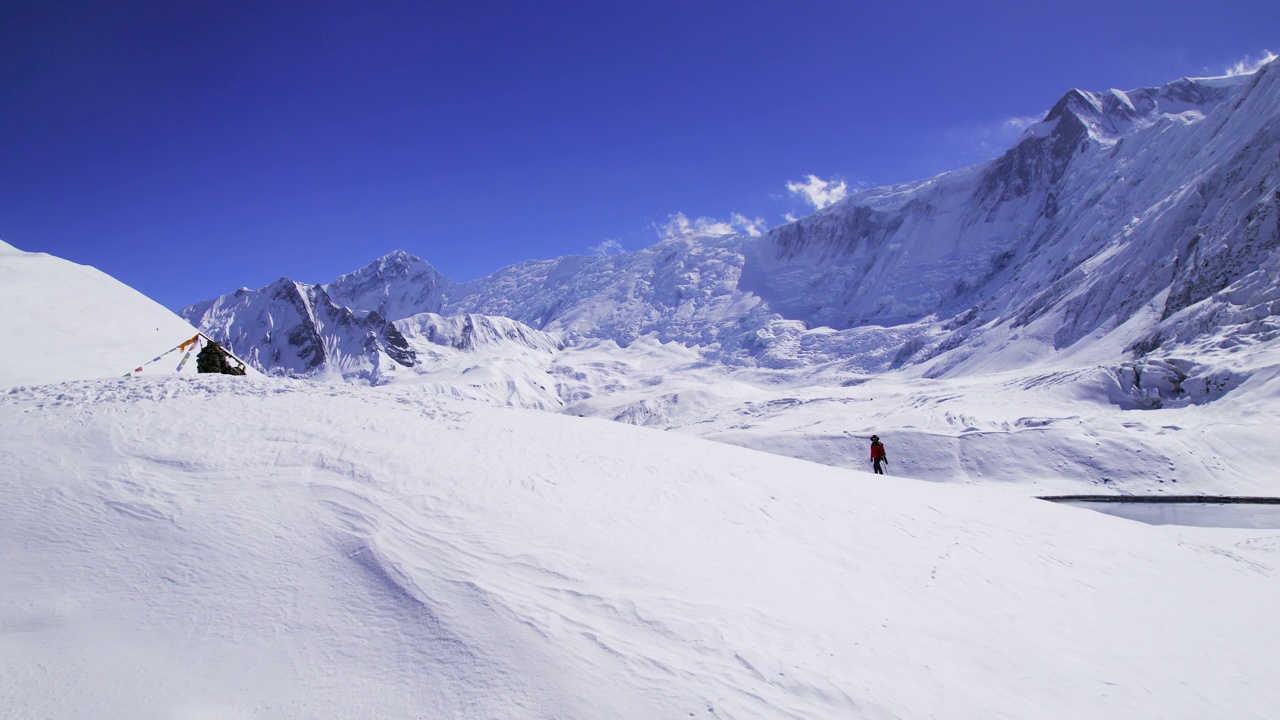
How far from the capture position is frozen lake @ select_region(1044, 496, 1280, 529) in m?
17.7

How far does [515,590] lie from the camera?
7043 millimetres

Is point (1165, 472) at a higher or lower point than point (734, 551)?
higher

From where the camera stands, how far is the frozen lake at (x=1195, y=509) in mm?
17705

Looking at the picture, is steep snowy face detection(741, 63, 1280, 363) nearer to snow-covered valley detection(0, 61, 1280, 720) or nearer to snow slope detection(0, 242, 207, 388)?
snow-covered valley detection(0, 61, 1280, 720)

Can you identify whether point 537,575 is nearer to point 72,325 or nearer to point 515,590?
point 515,590

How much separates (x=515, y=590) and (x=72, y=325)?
31965 millimetres

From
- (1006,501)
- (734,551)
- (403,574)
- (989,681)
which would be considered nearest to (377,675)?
(403,574)

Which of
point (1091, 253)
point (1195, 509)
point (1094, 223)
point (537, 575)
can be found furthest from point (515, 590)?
point (1094, 223)

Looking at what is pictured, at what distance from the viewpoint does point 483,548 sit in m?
8.07

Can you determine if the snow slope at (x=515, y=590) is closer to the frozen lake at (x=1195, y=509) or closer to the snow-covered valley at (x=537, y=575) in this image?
the snow-covered valley at (x=537, y=575)

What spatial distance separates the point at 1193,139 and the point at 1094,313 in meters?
51.7

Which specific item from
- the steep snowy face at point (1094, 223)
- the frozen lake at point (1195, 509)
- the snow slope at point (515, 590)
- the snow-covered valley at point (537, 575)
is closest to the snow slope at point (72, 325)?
the snow-covered valley at point (537, 575)

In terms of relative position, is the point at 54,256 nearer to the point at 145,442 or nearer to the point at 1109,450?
the point at 145,442

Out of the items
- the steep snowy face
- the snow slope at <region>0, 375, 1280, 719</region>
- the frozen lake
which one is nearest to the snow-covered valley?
the snow slope at <region>0, 375, 1280, 719</region>
